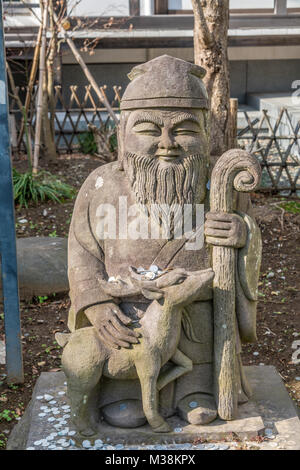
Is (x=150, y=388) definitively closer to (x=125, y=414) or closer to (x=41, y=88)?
(x=125, y=414)

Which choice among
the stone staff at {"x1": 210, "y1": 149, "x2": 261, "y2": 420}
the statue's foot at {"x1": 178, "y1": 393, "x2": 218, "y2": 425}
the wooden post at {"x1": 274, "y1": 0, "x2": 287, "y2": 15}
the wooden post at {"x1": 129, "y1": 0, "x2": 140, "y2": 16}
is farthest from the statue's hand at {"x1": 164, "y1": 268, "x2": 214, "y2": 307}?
the wooden post at {"x1": 274, "y1": 0, "x2": 287, "y2": 15}

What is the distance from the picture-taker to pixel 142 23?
8094 mm

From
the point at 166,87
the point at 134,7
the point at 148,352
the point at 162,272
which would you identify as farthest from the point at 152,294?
the point at 134,7

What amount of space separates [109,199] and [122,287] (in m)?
0.42

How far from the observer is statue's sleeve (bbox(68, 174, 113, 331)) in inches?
104

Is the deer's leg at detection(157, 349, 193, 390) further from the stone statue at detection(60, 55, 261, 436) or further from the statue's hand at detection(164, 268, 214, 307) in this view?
the statue's hand at detection(164, 268, 214, 307)

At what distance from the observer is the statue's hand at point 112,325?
2.49m

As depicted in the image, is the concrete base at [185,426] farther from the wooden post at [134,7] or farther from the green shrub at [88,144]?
the wooden post at [134,7]

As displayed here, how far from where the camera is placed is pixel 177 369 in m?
2.60

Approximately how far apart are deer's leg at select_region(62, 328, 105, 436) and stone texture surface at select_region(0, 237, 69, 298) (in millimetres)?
2632

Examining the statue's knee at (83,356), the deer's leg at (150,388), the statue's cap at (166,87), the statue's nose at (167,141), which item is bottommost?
the deer's leg at (150,388)

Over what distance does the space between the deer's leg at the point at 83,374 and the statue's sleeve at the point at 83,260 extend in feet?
0.45

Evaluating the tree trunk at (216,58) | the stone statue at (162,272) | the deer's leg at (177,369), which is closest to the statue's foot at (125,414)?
the stone statue at (162,272)
